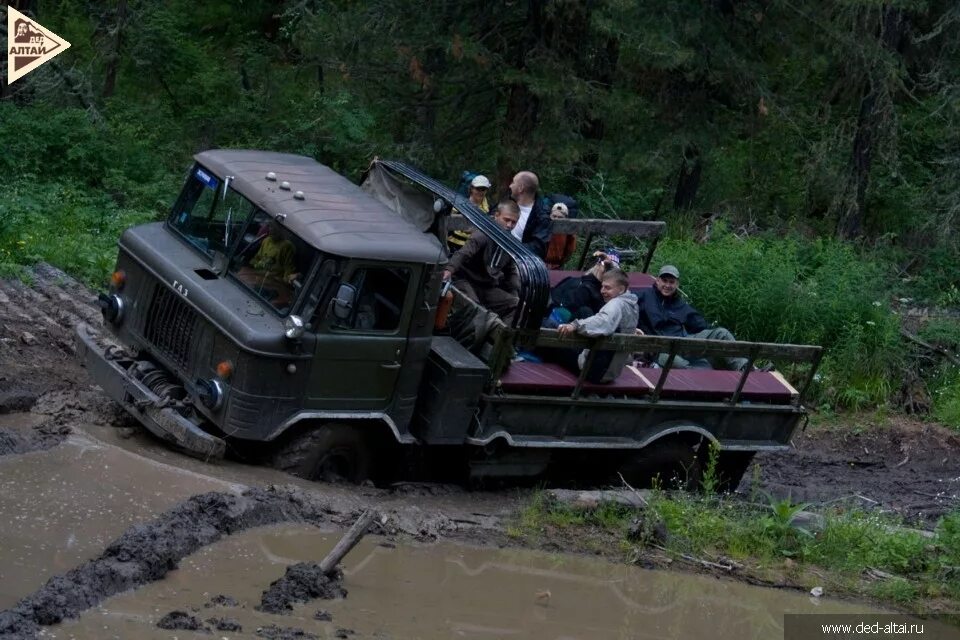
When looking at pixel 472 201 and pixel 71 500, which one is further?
pixel 472 201

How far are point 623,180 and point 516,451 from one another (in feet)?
27.1

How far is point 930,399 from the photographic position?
14508 mm

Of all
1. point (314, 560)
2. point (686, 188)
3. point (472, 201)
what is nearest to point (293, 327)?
point (314, 560)

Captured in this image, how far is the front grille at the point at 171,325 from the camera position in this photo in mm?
9047

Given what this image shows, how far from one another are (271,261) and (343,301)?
68 centimetres

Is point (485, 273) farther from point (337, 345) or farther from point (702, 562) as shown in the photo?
point (702, 562)

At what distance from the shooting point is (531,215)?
11.4 m

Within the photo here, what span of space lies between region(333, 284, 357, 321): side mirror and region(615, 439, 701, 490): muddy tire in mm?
2999

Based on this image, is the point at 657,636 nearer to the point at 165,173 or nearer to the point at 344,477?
the point at 344,477

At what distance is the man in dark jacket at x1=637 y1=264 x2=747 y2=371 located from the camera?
11266 mm

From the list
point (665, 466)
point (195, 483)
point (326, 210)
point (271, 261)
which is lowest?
point (665, 466)

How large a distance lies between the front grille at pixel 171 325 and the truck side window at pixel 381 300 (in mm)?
1055

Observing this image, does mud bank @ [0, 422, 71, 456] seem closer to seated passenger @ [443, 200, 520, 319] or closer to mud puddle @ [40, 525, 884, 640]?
mud puddle @ [40, 525, 884, 640]

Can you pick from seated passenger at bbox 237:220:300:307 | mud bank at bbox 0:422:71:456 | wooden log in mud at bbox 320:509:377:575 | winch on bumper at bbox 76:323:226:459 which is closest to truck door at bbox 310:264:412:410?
seated passenger at bbox 237:220:300:307
